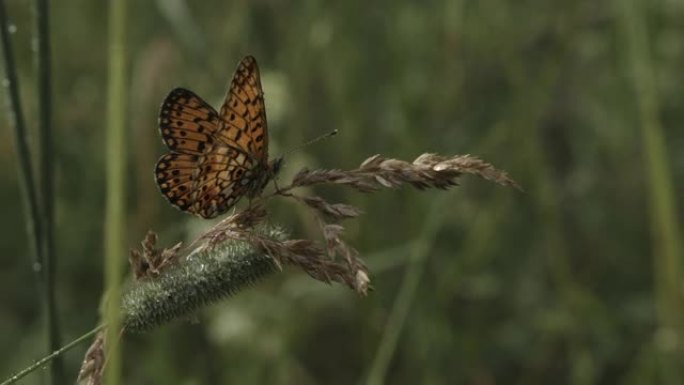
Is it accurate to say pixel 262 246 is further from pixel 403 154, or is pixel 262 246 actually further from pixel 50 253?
pixel 403 154

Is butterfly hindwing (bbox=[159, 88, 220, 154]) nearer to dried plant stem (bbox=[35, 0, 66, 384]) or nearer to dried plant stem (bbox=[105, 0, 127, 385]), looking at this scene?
dried plant stem (bbox=[35, 0, 66, 384])

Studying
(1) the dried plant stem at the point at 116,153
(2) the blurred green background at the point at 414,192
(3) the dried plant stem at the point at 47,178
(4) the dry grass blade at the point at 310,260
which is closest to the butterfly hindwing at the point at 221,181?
(3) the dried plant stem at the point at 47,178

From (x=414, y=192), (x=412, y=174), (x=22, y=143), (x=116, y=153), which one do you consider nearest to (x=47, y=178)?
(x=22, y=143)

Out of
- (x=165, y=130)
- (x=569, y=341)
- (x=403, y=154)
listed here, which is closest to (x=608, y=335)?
(x=569, y=341)

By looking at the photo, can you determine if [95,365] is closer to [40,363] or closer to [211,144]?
[40,363]

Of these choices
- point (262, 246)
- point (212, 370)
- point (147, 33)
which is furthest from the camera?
point (147, 33)

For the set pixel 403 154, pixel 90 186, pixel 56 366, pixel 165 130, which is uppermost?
pixel 403 154

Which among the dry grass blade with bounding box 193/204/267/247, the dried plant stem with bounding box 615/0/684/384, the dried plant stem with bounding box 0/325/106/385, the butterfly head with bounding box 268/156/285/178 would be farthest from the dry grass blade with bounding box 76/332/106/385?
the dried plant stem with bounding box 615/0/684/384
